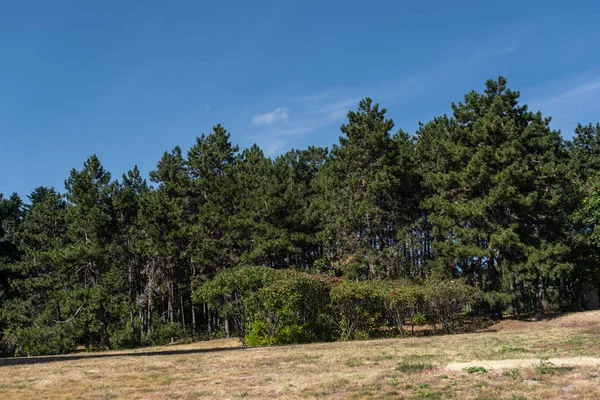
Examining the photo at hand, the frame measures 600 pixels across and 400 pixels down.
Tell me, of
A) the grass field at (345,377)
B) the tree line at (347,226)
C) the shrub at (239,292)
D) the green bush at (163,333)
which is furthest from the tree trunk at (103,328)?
the grass field at (345,377)

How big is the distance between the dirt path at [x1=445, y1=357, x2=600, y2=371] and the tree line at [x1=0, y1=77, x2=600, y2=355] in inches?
630

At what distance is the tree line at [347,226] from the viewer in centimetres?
2906

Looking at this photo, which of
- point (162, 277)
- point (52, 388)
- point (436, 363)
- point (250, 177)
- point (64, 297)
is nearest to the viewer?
point (52, 388)

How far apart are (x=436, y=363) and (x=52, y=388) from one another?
313 inches

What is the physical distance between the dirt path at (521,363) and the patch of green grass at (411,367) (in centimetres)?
47

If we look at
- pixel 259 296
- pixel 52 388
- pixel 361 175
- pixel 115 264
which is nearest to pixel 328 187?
pixel 361 175

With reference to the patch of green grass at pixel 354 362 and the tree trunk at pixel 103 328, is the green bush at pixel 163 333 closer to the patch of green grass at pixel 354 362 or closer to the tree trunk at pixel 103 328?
the tree trunk at pixel 103 328

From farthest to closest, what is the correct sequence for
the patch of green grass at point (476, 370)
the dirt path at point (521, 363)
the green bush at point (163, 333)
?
1. the green bush at point (163, 333)
2. the dirt path at point (521, 363)
3. the patch of green grass at point (476, 370)

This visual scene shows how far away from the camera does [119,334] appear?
110 ft

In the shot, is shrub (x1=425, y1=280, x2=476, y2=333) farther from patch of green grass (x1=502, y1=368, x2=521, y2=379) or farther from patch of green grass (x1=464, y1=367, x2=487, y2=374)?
patch of green grass (x1=502, y1=368, x2=521, y2=379)

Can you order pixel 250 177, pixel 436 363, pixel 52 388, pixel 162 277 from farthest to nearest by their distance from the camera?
pixel 162 277 → pixel 250 177 → pixel 436 363 → pixel 52 388

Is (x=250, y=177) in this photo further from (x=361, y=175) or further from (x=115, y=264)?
(x=115, y=264)

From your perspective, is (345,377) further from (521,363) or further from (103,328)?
(103,328)

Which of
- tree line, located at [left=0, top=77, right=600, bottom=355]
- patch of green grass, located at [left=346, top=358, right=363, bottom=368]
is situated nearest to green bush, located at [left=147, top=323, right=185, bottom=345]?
tree line, located at [left=0, top=77, right=600, bottom=355]
